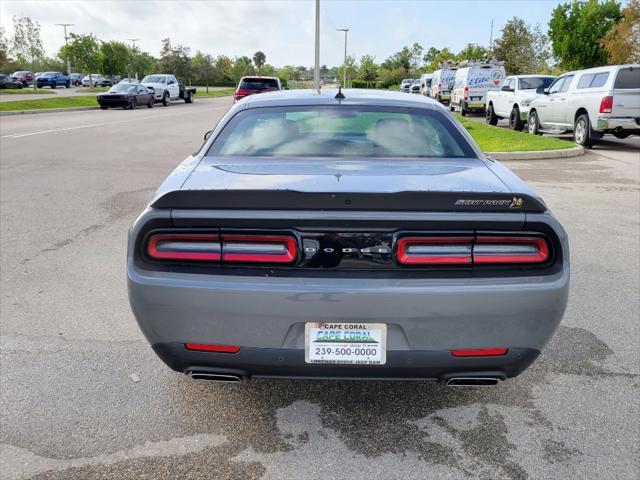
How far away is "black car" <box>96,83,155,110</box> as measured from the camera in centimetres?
3106

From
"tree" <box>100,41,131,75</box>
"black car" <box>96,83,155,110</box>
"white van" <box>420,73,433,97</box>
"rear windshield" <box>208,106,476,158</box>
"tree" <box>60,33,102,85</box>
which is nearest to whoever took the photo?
"rear windshield" <box>208,106,476,158</box>

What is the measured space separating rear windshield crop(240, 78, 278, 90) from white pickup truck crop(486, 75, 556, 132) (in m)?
9.59

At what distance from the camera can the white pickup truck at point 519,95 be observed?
1878 cm

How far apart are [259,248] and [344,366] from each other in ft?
2.05

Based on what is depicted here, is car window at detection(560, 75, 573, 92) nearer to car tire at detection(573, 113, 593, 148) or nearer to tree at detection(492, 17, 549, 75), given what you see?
car tire at detection(573, 113, 593, 148)

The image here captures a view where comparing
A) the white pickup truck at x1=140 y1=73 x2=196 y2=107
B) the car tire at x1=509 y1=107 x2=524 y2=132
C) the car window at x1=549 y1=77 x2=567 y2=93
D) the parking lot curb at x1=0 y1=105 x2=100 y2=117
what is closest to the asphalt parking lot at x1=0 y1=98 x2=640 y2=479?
the car window at x1=549 y1=77 x2=567 y2=93

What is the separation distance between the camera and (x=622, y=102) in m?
13.6

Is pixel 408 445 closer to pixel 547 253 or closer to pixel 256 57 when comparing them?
pixel 547 253

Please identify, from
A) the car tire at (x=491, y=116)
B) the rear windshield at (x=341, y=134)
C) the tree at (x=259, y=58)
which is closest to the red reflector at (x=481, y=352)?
the rear windshield at (x=341, y=134)

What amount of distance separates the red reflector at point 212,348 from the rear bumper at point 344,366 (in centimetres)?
2

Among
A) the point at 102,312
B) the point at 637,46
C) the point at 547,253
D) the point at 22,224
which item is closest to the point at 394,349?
the point at 547,253

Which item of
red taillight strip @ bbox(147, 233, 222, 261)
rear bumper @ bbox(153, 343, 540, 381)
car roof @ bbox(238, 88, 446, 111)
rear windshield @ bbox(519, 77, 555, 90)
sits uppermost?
car roof @ bbox(238, 88, 446, 111)

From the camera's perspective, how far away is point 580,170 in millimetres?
11570

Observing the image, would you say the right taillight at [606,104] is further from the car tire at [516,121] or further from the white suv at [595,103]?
the car tire at [516,121]
